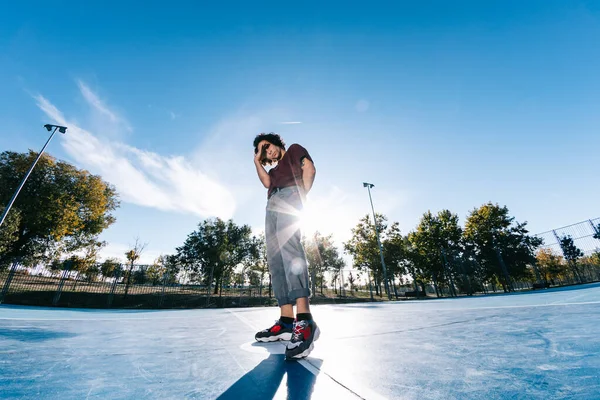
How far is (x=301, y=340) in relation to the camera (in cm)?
141

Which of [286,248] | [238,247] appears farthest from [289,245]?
[238,247]

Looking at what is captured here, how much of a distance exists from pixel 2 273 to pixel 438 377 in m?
22.0

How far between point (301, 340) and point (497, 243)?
122 feet

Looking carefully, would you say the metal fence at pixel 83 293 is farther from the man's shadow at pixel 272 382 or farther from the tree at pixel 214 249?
the man's shadow at pixel 272 382

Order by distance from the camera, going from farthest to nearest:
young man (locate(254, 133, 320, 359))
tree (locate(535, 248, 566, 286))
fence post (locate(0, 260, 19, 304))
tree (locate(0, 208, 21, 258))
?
tree (locate(535, 248, 566, 286)) < tree (locate(0, 208, 21, 258)) < fence post (locate(0, 260, 19, 304)) < young man (locate(254, 133, 320, 359))

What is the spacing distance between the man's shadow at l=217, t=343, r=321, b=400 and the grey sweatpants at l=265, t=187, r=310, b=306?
1.92ft

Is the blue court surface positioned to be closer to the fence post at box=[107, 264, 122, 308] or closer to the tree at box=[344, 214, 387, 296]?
the fence post at box=[107, 264, 122, 308]

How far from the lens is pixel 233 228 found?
33.3 metres

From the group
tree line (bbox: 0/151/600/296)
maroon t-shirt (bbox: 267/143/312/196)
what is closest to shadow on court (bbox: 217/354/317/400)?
maroon t-shirt (bbox: 267/143/312/196)

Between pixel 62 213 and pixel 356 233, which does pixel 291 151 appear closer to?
pixel 62 213

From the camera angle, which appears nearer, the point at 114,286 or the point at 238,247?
the point at 114,286

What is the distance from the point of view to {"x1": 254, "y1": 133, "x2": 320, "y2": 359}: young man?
1681 mm

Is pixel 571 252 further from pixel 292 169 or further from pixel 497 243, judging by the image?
pixel 292 169

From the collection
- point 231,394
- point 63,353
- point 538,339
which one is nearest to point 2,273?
point 63,353
